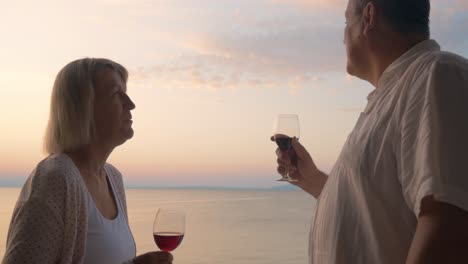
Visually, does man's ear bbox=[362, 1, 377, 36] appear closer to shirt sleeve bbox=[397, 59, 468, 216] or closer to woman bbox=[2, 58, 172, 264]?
shirt sleeve bbox=[397, 59, 468, 216]

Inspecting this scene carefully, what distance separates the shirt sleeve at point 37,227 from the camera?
1562 millimetres

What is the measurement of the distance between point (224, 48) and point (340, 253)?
7.84 meters

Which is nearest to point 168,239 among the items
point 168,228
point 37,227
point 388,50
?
A: point 168,228

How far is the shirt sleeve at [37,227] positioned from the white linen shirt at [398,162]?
2.79 feet

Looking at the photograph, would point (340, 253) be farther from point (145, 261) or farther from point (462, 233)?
point (145, 261)

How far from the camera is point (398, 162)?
3.25 feet

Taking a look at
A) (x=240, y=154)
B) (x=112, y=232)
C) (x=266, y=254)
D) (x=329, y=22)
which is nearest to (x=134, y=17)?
(x=240, y=154)

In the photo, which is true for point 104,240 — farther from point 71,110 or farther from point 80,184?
point 71,110

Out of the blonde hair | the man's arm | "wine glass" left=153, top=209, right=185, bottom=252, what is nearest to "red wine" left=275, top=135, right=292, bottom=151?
"wine glass" left=153, top=209, right=185, bottom=252

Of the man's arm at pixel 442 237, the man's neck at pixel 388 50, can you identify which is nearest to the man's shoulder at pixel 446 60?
the man's neck at pixel 388 50

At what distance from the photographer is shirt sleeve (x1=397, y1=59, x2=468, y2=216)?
89 centimetres

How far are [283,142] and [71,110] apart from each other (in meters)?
0.82

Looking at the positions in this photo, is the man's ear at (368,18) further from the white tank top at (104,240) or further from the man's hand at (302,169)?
the white tank top at (104,240)

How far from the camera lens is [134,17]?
7.05 m
